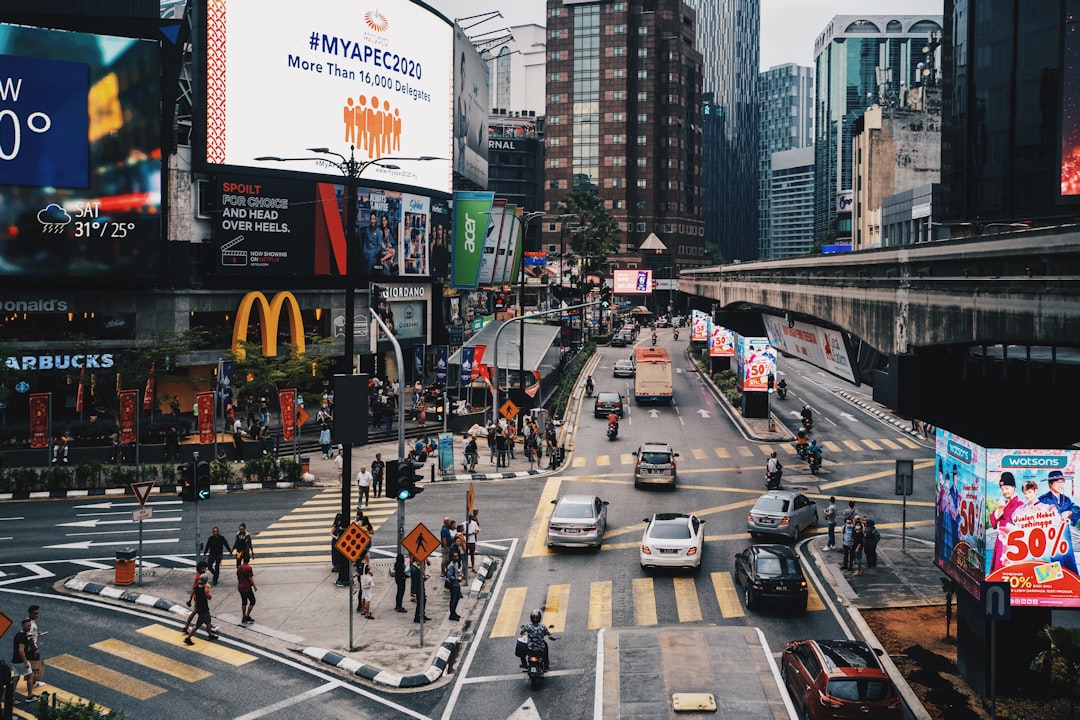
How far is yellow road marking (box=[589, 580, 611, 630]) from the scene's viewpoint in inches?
958

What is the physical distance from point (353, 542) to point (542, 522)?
14.2 meters

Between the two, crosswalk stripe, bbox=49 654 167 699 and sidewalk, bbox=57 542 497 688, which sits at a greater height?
crosswalk stripe, bbox=49 654 167 699

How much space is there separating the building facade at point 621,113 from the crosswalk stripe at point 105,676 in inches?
6226

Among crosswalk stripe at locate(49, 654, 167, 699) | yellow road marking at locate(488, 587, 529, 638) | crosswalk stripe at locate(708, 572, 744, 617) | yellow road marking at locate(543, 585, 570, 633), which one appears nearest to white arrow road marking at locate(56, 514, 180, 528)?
crosswalk stripe at locate(49, 654, 167, 699)

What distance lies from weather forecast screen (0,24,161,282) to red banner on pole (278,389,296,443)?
1271cm

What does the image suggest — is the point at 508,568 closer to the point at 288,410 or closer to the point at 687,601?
the point at 687,601

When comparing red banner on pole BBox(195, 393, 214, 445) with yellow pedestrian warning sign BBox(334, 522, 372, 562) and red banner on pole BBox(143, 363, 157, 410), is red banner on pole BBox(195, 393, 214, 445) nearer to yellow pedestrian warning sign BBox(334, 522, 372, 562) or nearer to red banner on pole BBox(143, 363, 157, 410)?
red banner on pole BBox(143, 363, 157, 410)

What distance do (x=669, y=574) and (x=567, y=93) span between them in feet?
524

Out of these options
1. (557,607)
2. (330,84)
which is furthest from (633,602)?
(330,84)

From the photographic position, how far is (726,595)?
87.5 ft

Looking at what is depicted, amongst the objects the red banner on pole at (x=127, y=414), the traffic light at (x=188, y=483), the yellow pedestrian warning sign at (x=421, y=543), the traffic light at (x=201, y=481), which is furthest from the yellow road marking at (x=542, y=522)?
the red banner on pole at (x=127, y=414)

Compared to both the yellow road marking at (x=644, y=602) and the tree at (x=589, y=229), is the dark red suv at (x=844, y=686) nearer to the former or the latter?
the yellow road marking at (x=644, y=602)

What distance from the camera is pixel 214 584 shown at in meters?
27.2

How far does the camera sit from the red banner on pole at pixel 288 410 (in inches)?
1780
